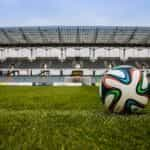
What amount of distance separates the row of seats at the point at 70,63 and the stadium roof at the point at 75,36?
366cm

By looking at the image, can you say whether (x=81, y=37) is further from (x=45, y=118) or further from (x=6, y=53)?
(x=45, y=118)

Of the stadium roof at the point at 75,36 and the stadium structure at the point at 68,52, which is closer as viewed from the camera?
the stadium roof at the point at 75,36

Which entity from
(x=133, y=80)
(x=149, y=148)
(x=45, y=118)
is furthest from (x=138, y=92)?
(x=149, y=148)

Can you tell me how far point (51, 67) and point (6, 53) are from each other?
38.4 ft

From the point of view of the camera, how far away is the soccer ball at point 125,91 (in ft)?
29.2

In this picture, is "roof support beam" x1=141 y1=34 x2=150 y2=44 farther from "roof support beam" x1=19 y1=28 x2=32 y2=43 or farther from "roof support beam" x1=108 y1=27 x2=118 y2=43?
"roof support beam" x1=19 y1=28 x2=32 y2=43

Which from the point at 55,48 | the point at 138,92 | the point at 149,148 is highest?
the point at 55,48

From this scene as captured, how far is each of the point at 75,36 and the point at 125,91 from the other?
212 ft

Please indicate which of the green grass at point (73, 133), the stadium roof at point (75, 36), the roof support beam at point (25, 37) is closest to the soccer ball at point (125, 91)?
the green grass at point (73, 133)

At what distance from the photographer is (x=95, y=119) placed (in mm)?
7742

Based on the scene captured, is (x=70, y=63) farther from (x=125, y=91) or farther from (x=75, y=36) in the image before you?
(x=125, y=91)

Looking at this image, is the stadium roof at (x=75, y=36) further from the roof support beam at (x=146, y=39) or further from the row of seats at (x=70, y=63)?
the row of seats at (x=70, y=63)

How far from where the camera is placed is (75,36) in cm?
7312

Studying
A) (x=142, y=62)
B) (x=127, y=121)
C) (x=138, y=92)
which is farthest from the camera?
(x=142, y=62)
